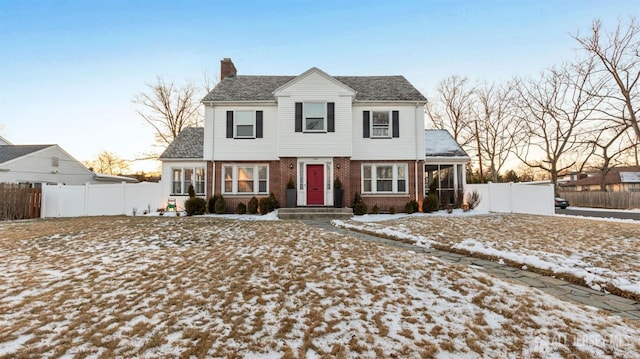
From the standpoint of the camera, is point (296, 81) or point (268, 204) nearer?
point (268, 204)

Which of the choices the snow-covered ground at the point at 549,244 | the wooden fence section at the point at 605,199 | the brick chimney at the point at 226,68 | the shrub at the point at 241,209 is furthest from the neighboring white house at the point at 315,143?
the wooden fence section at the point at 605,199

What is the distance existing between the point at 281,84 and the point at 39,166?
1847 centimetres

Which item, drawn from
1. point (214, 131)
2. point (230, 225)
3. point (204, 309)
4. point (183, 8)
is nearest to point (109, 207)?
point (214, 131)

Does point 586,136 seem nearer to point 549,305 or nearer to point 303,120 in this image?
point 303,120

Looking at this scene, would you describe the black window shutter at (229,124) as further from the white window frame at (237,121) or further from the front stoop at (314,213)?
the front stoop at (314,213)

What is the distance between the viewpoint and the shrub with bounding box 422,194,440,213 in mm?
14656

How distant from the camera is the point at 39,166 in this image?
66.0 ft

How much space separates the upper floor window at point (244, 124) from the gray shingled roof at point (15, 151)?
15.9m

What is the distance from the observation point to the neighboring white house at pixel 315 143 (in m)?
14.4

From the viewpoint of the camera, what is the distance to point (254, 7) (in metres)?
14.0

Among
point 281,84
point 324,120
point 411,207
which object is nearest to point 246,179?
point 324,120

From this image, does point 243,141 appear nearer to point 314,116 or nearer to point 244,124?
point 244,124

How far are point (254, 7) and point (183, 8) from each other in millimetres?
3318

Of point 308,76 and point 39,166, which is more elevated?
point 308,76
